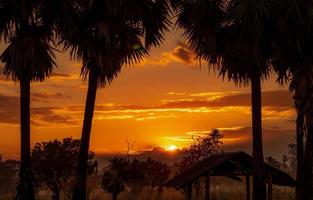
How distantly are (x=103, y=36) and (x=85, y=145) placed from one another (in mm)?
4894

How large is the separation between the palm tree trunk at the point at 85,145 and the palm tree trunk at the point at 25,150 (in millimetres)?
2150

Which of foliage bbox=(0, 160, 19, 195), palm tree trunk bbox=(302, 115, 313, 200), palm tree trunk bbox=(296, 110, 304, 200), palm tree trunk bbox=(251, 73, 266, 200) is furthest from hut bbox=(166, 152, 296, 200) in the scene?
foliage bbox=(0, 160, 19, 195)

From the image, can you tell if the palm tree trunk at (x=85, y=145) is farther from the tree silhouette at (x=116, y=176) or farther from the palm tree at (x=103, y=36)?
the tree silhouette at (x=116, y=176)

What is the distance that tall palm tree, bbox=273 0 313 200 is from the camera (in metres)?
23.9

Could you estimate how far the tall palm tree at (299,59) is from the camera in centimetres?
2386

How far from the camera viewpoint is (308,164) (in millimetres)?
26734

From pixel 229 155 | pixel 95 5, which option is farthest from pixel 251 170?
pixel 95 5

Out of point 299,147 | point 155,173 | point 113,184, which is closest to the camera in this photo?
point 299,147

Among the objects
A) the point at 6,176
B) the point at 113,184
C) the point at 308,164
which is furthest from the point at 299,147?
the point at 6,176

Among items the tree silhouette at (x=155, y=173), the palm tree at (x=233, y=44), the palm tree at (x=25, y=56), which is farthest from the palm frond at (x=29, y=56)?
the tree silhouette at (x=155, y=173)

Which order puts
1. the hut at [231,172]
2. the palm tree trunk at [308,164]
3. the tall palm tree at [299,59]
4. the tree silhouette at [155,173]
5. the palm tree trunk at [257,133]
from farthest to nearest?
the tree silhouette at [155,173], the palm tree trunk at [308,164], the hut at [231,172], the palm tree trunk at [257,133], the tall palm tree at [299,59]

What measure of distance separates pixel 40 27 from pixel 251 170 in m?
11.3

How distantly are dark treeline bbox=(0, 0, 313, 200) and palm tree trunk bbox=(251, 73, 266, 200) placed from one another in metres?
0.04

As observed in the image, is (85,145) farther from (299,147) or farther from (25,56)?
(299,147)
